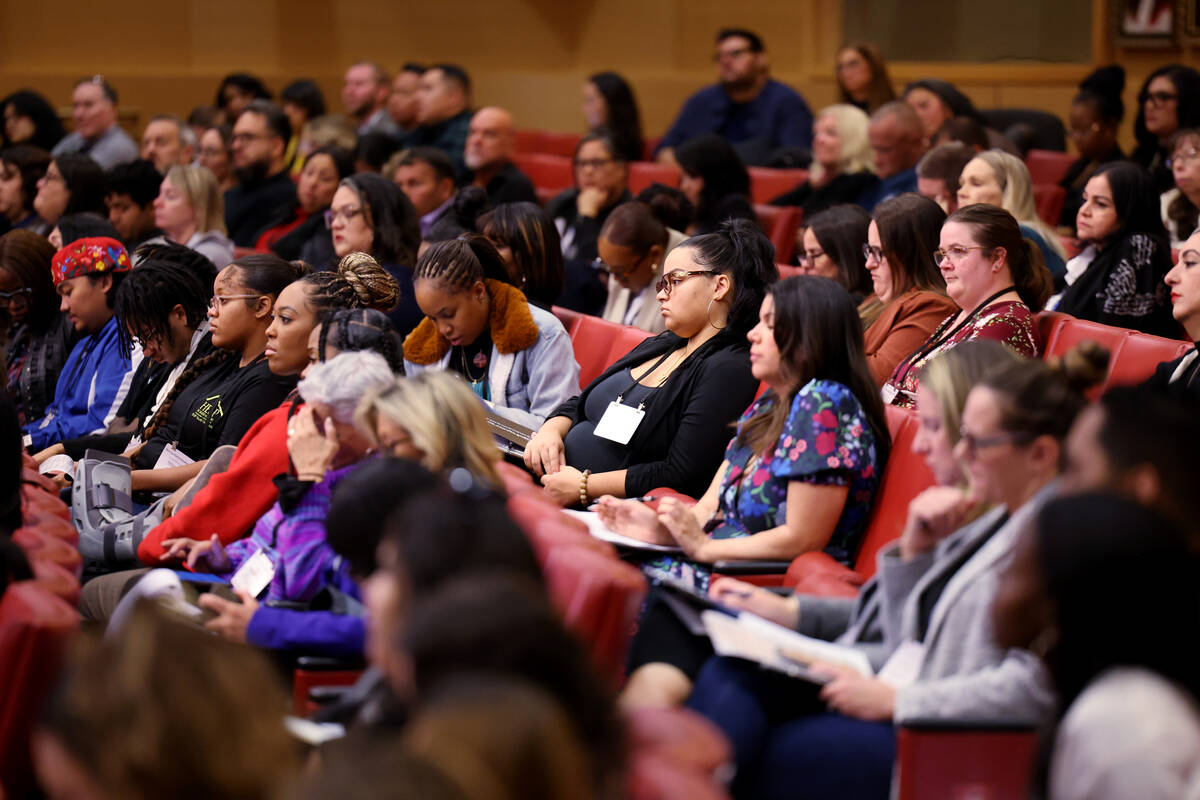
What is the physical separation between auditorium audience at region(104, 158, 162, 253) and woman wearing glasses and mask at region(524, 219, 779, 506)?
3080 mm

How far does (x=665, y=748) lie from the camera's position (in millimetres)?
1588

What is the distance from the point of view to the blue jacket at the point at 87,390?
168 inches

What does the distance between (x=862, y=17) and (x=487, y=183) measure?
14.8 ft

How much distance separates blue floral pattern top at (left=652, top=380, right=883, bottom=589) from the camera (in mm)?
2695

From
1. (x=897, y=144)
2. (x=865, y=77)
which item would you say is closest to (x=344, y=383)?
(x=897, y=144)

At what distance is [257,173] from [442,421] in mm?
5329

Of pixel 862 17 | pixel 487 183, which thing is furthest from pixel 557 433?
pixel 862 17

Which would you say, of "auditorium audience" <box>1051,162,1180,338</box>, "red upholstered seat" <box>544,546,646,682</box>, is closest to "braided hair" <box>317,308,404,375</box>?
"red upholstered seat" <box>544,546,646,682</box>

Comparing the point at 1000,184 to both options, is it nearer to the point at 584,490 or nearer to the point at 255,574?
the point at 584,490

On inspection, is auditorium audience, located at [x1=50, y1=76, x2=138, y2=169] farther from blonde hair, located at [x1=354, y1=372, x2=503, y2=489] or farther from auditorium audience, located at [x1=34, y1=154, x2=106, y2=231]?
blonde hair, located at [x1=354, y1=372, x2=503, y2=489]

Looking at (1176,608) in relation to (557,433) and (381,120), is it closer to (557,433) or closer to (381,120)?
(557,433)

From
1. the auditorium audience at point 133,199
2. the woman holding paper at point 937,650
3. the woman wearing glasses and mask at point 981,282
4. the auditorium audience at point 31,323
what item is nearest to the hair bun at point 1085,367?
the woman holding paper at point 937,650

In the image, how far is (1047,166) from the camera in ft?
24.1

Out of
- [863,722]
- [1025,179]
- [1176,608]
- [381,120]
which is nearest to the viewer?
[1176,608]
